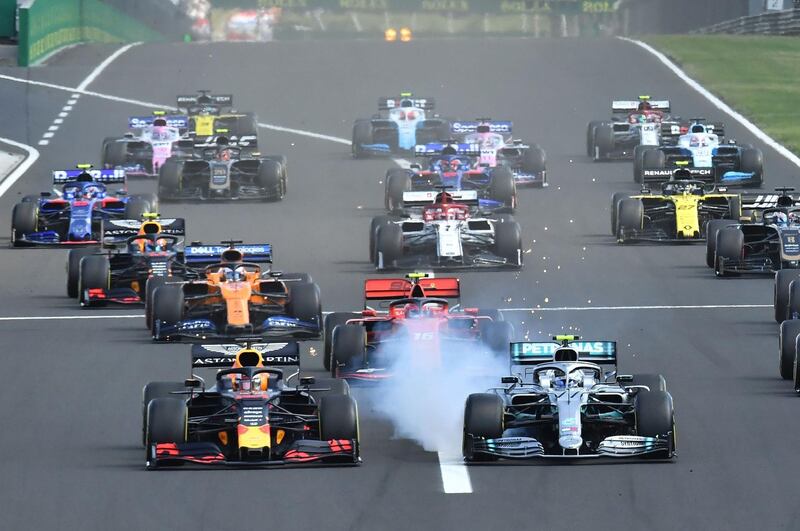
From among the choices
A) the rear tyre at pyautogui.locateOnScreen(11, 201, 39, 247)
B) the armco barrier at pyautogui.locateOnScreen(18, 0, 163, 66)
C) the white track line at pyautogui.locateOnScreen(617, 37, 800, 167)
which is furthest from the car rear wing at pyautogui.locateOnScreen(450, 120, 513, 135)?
the armco barrier at pyautogui.locateOnScreen(18, 0, 163, 66)

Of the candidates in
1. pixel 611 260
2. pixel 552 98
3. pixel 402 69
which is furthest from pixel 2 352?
pixel 402 69

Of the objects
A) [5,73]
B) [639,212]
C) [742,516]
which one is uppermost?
[5,73]

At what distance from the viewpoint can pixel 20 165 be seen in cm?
6188

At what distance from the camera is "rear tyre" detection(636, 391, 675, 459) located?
24094 mm

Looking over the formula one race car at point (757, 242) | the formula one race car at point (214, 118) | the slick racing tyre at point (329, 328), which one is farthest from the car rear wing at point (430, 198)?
the formula one race car at point (214, 118)

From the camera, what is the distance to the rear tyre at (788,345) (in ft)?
95.7

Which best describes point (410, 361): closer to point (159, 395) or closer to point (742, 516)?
point (159, 395)

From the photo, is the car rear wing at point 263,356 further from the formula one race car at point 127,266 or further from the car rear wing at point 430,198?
the car rear wing at point 430,198

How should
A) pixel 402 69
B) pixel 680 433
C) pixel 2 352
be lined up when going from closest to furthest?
pixel 680 433, pixel 2 352, pixel 402 69

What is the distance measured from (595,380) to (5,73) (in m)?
56.0

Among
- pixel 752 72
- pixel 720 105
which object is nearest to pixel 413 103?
pixel 720 105

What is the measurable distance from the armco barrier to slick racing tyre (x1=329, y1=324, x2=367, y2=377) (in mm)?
51518

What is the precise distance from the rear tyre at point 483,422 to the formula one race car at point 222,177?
29776 mm

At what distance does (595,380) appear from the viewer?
25656mm
